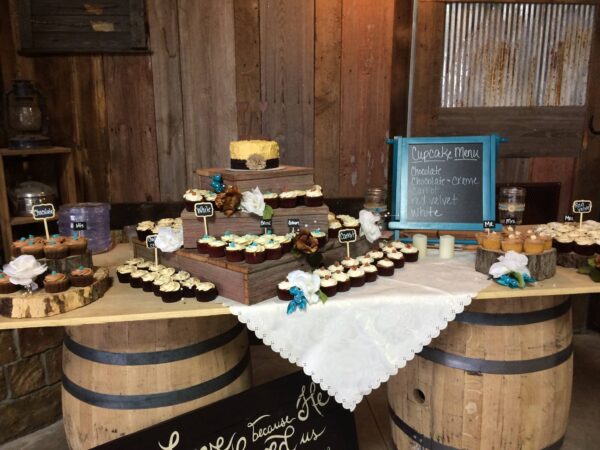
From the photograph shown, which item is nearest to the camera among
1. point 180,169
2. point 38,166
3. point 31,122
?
point 31,122

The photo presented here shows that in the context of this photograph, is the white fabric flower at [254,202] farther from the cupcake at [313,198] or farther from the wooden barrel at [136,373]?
the wooden barrel at [136,373]

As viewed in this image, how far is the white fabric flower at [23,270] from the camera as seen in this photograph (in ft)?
5.25

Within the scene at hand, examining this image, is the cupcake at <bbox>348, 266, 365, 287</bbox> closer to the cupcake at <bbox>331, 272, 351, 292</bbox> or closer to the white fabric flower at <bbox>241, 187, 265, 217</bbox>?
the cupcake at <bbox>331, 272, 351, 292</bbox>

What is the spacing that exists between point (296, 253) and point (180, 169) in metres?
1.65

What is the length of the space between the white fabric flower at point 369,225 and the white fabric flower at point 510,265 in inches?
19.6

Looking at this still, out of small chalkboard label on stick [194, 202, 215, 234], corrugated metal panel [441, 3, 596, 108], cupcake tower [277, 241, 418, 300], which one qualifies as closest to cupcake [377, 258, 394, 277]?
cupcake tower [277, 241, 418, 300]

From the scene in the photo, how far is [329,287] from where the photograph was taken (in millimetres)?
1796

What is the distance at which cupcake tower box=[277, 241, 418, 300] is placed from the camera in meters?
1.80

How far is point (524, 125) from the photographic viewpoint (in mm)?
3518

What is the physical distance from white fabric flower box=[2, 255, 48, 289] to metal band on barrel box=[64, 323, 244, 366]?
1.13 feet

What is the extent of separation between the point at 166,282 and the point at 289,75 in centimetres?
188

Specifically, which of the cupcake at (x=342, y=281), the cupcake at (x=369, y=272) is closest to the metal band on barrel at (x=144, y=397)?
the cupcake at (x=342, y=281)

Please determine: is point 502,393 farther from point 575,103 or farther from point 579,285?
point 575,103

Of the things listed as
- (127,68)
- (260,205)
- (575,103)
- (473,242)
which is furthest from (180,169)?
(575,103)
